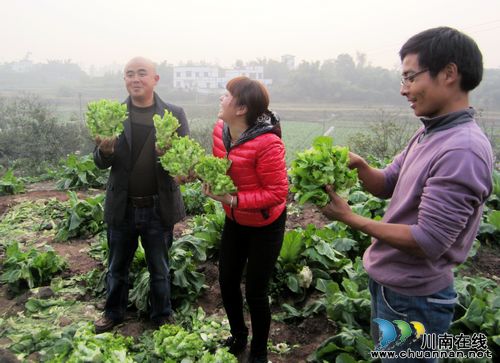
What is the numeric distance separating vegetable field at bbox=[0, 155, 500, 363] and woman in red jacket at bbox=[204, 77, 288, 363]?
743mm

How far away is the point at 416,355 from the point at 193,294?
3.08 meters

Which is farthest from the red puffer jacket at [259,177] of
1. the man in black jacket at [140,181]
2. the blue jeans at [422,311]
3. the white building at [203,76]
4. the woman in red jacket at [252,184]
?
the white building at [203,76]

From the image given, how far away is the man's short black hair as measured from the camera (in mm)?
1969

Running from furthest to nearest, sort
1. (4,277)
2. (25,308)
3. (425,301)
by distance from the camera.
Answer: (4,277) < (25,308) < (425,301)

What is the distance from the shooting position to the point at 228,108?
3.17 metres

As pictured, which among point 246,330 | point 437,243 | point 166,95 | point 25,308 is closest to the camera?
point 437,243

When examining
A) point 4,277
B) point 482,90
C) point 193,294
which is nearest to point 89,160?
point 4,277

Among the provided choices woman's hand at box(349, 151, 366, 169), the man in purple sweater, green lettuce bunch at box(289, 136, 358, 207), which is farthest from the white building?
the man in purple sweater

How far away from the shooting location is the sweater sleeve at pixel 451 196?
6.19 feet

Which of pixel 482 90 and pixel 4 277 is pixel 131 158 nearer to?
pixel 4 277

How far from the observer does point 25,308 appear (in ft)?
15.8

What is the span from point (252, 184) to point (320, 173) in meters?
0.87

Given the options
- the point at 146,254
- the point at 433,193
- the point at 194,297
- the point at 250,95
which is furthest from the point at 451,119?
the point at 194,297

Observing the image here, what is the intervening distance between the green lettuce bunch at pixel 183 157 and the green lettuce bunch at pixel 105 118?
58cm
